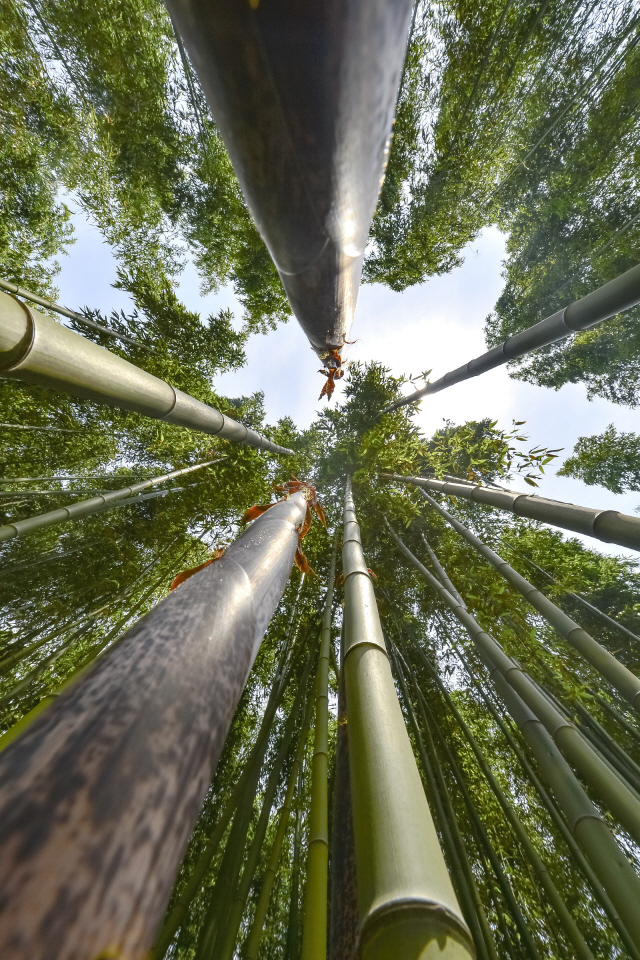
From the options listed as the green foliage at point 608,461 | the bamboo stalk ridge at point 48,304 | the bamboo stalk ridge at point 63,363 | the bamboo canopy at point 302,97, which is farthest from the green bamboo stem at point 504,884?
the green foliage at point 608,461

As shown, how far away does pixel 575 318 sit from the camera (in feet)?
6.06

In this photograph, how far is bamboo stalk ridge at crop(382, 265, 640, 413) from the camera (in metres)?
1.57

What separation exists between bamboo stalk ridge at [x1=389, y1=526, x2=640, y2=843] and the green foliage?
19.0 feet

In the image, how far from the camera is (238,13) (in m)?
0.53

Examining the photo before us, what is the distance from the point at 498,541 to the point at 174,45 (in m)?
7.14

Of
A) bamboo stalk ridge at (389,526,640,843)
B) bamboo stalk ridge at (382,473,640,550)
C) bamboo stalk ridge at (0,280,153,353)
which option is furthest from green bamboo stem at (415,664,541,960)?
bamboo stalk ridge at (0,280,153,353)

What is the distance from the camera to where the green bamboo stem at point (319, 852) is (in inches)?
51.7

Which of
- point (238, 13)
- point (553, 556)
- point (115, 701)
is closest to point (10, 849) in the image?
point (115, 701)

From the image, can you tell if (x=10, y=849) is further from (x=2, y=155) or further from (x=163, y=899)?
(x=2, y=155)

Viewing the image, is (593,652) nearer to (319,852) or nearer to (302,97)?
(319,852)

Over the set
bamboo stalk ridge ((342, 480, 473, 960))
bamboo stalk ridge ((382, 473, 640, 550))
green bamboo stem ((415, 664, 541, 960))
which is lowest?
green bamboo stem ((415, 664, 541, 960))

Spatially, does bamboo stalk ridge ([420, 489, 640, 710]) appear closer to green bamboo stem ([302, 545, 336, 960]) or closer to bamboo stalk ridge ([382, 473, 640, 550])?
bamboo stalk ridge ([382, 473, 640, 550])

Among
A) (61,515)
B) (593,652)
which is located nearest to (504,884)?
(593,652)

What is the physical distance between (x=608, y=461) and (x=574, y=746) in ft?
21.1
